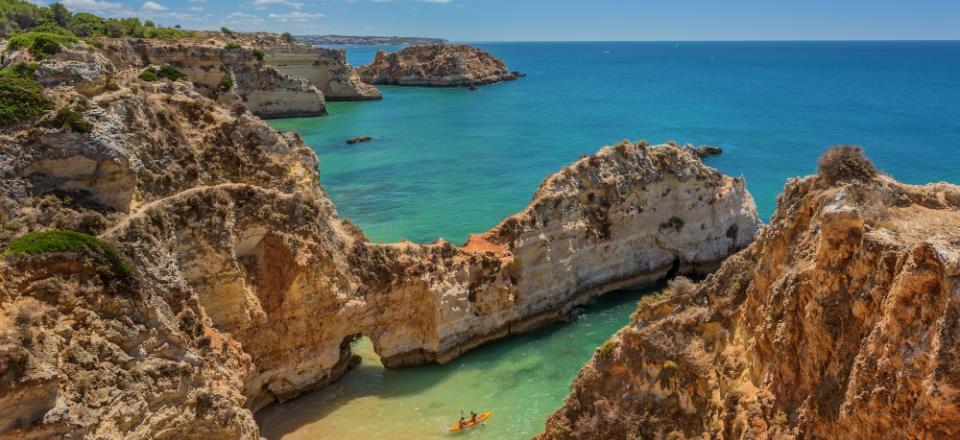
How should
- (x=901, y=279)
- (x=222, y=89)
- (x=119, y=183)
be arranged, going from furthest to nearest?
(x=222, y=89), (x=119, y=183), (x=901, y=279)

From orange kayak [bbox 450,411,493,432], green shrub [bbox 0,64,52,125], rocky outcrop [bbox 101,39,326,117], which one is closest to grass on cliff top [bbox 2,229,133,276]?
green shrub [bbox 0,64,52,125]

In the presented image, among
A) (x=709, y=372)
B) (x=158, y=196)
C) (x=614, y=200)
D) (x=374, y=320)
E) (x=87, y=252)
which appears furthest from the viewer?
(x=614, y=200)

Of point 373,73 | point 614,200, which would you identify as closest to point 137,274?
point 614,200

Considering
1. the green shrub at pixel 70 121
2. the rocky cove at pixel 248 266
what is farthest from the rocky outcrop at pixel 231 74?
the green shrub at pixel 70 121

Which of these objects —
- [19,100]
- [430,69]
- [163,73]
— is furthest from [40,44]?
[430,69]

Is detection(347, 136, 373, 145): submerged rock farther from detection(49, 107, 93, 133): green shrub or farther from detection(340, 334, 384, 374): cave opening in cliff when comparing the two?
detection(49, 107, 93, 133): green shrub

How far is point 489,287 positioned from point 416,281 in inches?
123

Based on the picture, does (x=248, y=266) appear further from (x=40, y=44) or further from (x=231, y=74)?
(x=231, y=74)

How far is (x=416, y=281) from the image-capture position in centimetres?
2119

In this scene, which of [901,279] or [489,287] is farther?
[489,287]

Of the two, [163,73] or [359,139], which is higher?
[163,73]

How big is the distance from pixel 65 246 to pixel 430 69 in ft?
374

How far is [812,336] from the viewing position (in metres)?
9.63

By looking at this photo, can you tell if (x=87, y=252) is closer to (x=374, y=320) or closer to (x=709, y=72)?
(x=374, y=320)
